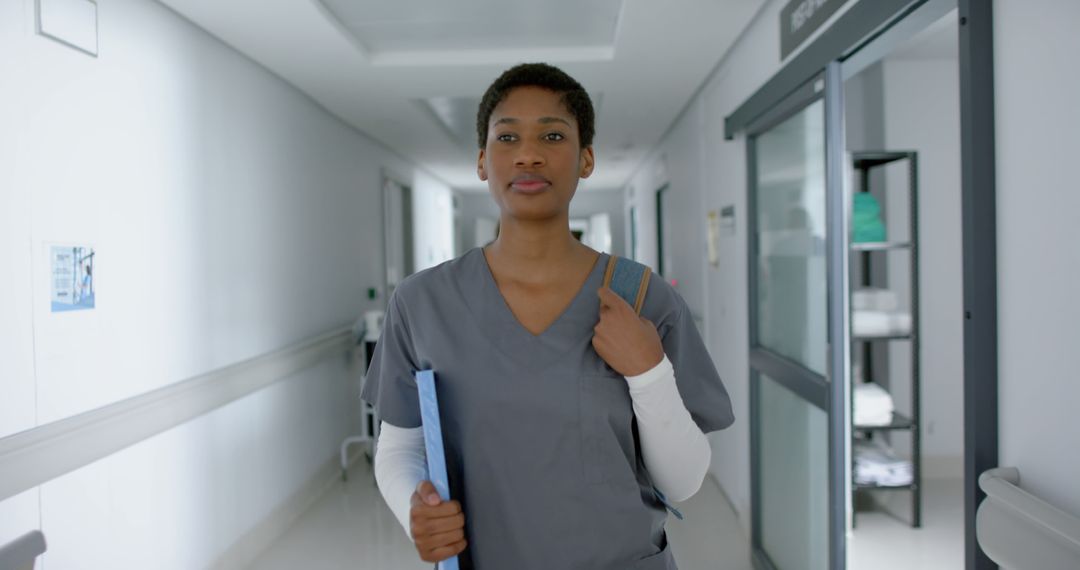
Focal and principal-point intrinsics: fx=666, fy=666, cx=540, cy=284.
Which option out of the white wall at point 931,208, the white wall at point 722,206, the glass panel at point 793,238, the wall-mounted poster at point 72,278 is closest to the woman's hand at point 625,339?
the glass panel at point 793,238

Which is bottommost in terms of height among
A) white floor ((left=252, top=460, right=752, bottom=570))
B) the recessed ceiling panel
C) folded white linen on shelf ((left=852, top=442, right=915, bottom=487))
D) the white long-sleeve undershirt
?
white floor ((left=252, top=460, right=752, bottom=570))

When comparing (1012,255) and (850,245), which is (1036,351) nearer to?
(1012,255)

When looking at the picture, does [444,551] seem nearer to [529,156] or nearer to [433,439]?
[433,439]

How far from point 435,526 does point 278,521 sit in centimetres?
323

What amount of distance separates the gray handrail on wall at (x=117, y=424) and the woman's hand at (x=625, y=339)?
1.88 metres

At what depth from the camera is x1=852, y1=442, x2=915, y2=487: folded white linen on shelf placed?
3.43 meters

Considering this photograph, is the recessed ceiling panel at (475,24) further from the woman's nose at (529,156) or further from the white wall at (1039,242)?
the woman's nose at (529,156)

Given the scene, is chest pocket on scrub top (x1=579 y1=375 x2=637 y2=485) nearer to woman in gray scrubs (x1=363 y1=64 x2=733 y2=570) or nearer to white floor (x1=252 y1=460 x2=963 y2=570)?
woman in gray scrubs (x1=363 y1=64 x2=733 y2=570)

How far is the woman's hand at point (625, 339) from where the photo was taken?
3.30 ft

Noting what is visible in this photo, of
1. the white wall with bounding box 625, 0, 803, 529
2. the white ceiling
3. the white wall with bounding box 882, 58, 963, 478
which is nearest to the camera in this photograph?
the white ceiling

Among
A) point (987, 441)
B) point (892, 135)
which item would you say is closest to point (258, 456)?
point (987, 441)

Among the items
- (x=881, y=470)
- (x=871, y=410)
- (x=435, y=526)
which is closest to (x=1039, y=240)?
(x=435, y=526)

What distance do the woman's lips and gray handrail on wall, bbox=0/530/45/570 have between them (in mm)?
986

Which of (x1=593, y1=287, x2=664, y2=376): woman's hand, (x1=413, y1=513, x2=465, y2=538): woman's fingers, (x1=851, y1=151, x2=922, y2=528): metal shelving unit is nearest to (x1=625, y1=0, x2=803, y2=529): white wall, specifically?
(x1=851, y1=151, x2=922, y2=528): metal shelving unit
